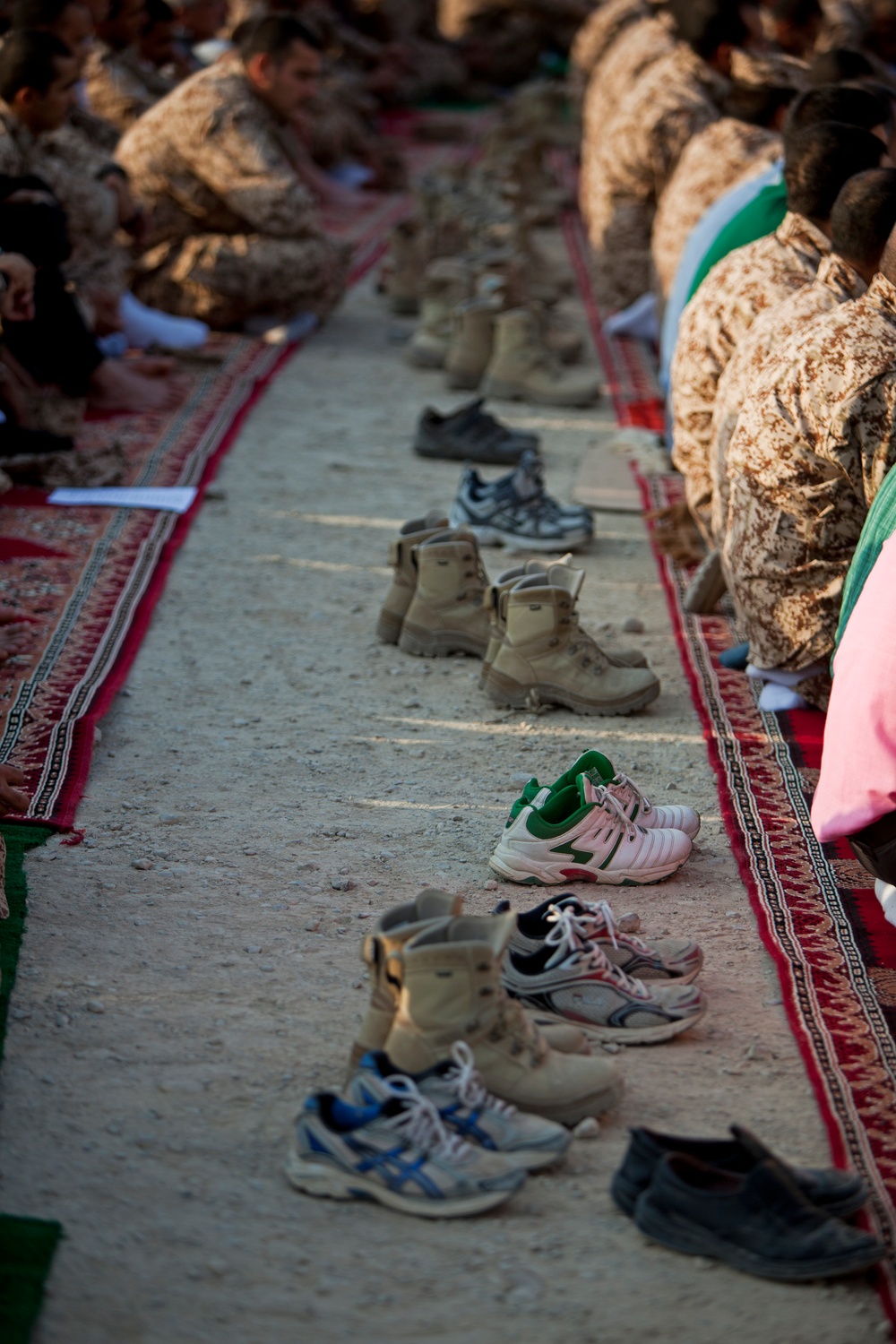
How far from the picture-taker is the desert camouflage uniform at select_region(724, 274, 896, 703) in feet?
9.18

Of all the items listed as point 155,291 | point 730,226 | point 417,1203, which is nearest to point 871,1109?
point 417,1203

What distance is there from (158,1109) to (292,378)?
4.56 m

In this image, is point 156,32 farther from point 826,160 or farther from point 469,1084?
point 469,1084

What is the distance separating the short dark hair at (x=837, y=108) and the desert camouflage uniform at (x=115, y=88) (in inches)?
188

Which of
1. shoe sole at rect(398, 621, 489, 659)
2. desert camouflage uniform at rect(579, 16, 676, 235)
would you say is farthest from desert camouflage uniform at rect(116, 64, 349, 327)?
shoe sole at rect(398, 621, 489, 659)

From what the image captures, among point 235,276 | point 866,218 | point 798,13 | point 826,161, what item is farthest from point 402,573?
point 798,13

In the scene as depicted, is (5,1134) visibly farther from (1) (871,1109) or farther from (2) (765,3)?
(2) (765,3)

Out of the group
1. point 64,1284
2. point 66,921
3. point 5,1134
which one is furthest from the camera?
point 66,921

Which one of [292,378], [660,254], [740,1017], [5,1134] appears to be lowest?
[292,378]

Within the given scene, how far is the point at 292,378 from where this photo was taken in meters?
6.08

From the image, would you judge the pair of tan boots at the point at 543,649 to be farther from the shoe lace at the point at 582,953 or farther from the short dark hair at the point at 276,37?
the short dark hair at the point at 276,37

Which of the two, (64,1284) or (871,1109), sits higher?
(64,1284)

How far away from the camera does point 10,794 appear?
2.59 m

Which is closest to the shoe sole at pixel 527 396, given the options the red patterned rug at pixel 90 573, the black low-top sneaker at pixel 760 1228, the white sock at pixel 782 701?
the red patterned rug at pixel 90 573
